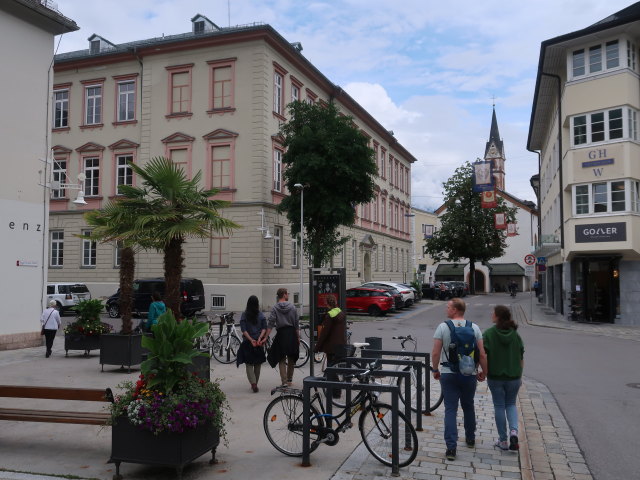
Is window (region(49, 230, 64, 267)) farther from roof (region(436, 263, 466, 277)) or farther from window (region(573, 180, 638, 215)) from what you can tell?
roof (region(436, 263, 466, 277))

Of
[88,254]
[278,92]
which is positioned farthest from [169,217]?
[88,254]

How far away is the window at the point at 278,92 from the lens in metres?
32.9

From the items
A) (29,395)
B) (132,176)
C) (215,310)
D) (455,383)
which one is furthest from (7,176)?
(132,176)

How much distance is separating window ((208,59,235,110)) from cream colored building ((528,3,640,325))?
52.8ft

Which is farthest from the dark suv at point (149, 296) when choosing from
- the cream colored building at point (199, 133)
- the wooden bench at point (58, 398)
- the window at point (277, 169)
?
the wooden bench at point (58, 398)

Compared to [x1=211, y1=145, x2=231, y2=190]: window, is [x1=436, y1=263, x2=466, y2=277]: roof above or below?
below

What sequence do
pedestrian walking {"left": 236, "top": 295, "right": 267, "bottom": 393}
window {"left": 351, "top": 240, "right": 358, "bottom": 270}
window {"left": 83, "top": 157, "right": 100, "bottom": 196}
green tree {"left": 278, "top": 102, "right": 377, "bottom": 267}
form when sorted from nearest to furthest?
pedestrian walking {"left": 236, "top": 295, "right": 267, "bottom": 393} < green tree {"left": 278, "top": 102, "right": 377, "bottom": 267} < window {"left": 83, "top": 157, "right": 100, "bottom": 196} < window {"left": 351, "top": 240, "right": 358, "bottom": 270}

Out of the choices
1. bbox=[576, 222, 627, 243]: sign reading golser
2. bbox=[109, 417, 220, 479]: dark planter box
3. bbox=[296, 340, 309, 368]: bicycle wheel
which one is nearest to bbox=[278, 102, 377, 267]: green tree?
bbox=[576, 222, 627, 243]: sign reading golser

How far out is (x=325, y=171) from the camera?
2855cm

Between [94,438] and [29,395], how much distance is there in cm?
98

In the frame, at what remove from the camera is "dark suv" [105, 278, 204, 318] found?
1052 inches

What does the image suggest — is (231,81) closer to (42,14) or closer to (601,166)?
(42,14)

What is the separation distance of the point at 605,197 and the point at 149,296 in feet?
67.8

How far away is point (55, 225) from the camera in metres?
36.3
